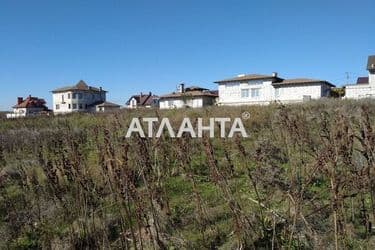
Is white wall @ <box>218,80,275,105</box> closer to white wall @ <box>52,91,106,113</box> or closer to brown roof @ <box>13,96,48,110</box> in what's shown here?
white wall @ <box>52,91,106,113</box>

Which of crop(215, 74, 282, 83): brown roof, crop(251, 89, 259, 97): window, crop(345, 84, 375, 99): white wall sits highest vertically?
crop(215, 74, 282, 83): brown roof

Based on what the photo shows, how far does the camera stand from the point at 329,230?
3.37 metres

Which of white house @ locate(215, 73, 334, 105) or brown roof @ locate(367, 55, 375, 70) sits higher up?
brown roof @ locate(367, 55, 375, 70)

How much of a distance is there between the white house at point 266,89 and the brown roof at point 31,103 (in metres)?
38.2

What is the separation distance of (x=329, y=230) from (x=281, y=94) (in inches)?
1596

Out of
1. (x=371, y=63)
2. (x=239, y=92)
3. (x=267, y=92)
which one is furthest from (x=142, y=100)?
(x=371, y=63)

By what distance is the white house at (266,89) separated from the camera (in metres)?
39.8

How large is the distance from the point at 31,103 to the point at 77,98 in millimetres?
9312

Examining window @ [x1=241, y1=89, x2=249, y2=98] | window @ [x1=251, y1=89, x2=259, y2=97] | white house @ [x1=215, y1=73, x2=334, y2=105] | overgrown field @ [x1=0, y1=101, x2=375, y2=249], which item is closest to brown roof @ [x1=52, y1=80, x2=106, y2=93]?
white house @ [x1=215, y1=73, x2=334, y2=105]

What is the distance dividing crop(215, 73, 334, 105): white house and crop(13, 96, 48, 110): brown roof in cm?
3816

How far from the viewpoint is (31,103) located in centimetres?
6706

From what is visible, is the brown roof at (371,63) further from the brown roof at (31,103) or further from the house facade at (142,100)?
the brown roof at (31,103)

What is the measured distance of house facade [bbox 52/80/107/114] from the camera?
64.8 m

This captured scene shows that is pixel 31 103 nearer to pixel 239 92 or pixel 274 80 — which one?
pixel 239 92
